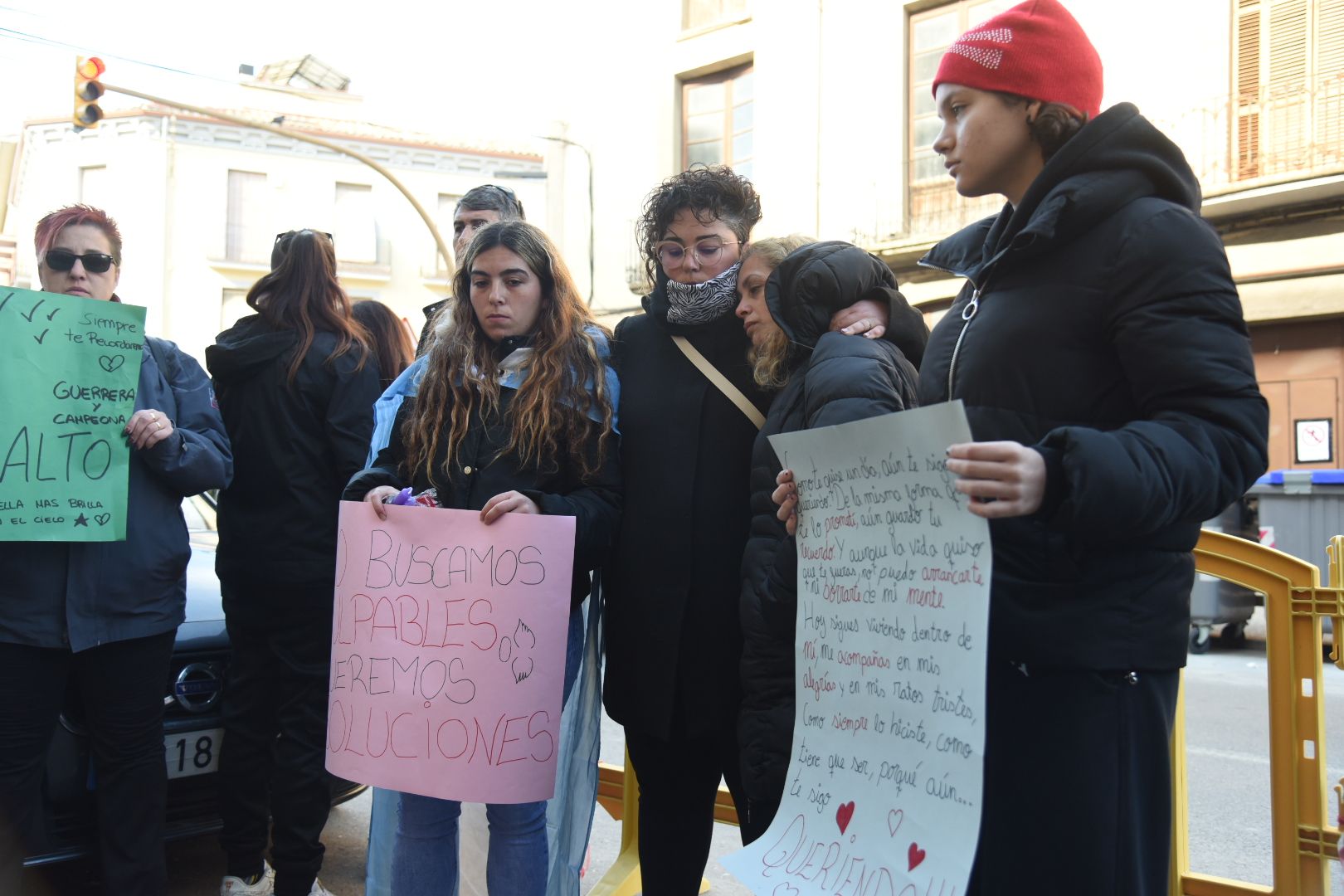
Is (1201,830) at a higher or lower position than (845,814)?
lower

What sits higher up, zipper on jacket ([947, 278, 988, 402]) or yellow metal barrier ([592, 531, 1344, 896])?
zipper on jacket ([947, 278, 988, 402])

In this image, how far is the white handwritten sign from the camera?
1579 millimetres

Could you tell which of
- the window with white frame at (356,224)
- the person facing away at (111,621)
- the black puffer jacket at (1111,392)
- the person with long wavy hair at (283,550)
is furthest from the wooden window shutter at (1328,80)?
the window with white frame at (356,224)

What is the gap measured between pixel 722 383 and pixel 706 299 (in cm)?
22

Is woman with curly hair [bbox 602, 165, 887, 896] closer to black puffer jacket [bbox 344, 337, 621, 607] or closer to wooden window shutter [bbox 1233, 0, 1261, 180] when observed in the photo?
black puffer jacket [bbox 344, 337, 621, 607]

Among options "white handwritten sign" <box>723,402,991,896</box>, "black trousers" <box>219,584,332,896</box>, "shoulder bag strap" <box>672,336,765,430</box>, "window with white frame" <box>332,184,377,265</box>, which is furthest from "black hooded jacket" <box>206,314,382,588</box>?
"window with white frame" <box>332,184,377,265</box>

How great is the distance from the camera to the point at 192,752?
345cm

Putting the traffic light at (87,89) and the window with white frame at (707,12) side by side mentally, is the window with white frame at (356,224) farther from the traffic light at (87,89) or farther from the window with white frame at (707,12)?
the traffic light at (87,89)

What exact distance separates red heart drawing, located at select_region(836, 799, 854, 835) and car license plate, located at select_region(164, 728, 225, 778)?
2.37 m

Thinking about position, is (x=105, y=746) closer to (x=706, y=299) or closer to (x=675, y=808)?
(x=675, y=808)

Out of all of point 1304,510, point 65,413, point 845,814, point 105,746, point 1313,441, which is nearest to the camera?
point 845,814

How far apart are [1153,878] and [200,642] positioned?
295cm

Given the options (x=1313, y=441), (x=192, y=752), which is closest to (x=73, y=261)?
(x=192, y=752)

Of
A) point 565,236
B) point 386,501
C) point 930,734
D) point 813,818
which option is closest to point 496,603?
point 386,501
